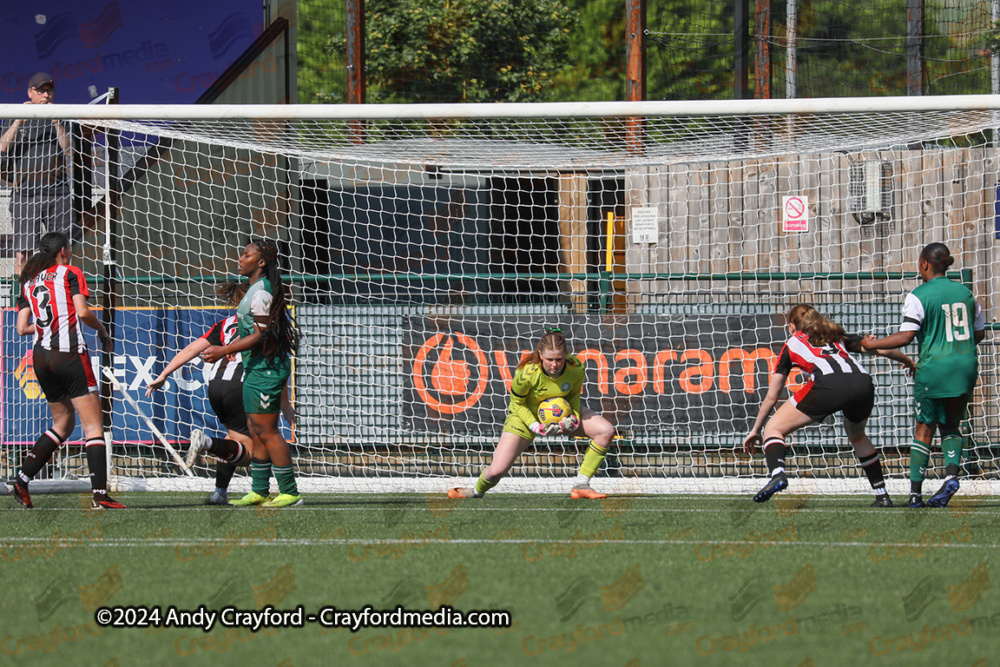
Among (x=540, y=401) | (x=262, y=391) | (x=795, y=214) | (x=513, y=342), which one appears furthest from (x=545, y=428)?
(x=795, y=214)

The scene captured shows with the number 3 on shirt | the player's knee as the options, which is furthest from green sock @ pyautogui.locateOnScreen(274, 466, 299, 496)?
the number 3 on shirt

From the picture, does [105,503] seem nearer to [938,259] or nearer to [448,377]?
[448,377]

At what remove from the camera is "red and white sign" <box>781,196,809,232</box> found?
11.7m

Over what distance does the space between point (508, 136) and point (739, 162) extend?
2.66 meters

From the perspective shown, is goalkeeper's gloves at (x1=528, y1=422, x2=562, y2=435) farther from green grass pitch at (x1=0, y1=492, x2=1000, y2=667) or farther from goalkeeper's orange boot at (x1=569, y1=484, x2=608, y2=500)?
goalkeeper's orange boot at (x1=569, y1=484, x2=608, y2=500)

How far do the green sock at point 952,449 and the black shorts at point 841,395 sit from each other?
0.54 m

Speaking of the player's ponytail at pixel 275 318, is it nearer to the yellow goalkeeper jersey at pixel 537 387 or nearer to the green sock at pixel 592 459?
the yellow goalkeeper jersey at pixel 537 387

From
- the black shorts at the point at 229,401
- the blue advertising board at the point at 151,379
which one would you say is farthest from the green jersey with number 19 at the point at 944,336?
the blue advertising board at the point at 151,379

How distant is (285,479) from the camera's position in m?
7.68

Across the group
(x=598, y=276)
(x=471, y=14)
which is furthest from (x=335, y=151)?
(x=471, y=14)

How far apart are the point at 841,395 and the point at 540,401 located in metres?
2.09

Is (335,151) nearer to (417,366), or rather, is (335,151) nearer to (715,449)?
(417,366)

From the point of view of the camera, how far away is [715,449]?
10086mm

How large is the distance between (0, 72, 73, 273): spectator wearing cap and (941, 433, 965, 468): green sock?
23.5 feet
